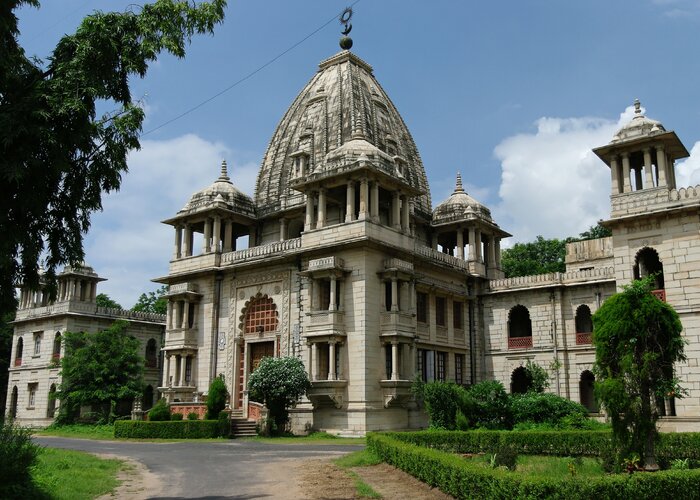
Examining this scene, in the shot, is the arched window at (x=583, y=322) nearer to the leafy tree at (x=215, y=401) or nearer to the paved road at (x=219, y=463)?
the paved road at (x=219, y=463)

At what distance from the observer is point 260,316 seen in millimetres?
35094

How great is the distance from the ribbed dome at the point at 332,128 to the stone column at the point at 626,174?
12.5m

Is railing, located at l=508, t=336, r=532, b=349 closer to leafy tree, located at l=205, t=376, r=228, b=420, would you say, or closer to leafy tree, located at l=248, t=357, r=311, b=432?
leafy tree, located at l=248, t=357, r=311, b=432

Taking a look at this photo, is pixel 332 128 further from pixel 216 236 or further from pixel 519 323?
pixel 519 323

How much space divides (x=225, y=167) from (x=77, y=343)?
16420 mm

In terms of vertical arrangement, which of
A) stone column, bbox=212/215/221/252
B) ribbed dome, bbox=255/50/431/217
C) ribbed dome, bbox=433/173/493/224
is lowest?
stone column, bbox=212/215/221/252

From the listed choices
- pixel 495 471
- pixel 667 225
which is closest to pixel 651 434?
pixel 495 471

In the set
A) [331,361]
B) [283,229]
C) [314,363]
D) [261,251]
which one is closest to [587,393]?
[331,361]

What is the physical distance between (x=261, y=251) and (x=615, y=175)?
698 inches

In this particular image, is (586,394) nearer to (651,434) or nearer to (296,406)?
(296,406)

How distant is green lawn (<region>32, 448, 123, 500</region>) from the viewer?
13.5 m

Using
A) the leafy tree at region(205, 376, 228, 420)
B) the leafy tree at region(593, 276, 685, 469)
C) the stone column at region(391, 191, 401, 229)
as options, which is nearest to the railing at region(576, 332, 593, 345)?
the stone column at region(391, 191, 401, 229)

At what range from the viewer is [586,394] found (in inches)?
1447

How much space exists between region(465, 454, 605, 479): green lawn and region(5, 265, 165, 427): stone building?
1433 inches
